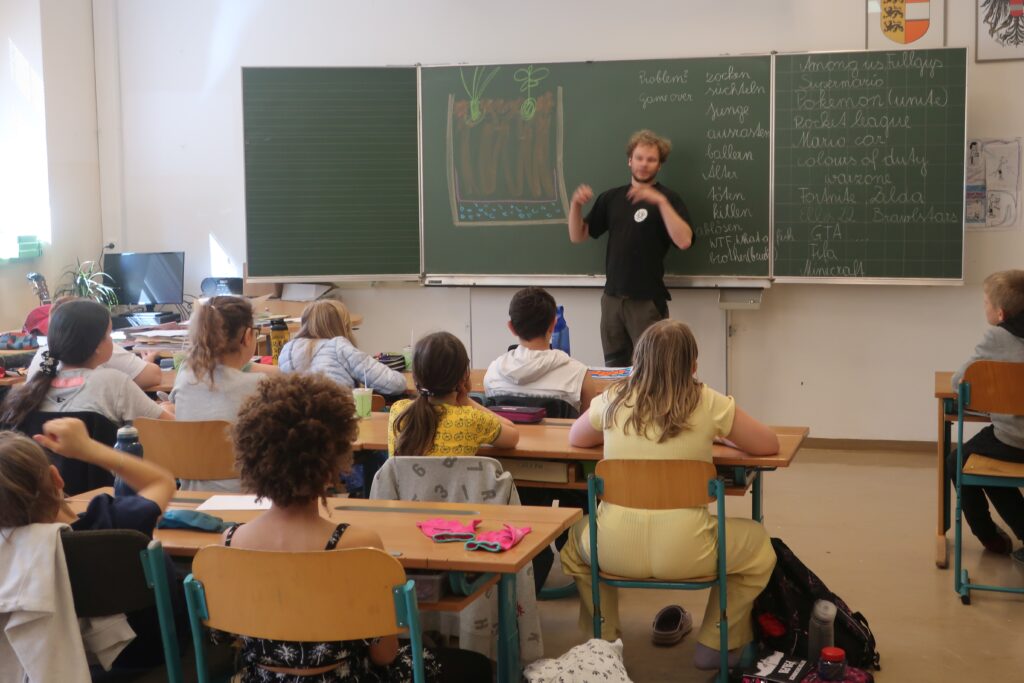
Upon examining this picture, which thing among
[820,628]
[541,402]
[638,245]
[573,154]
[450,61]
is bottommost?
[820,628]

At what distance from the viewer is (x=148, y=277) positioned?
7277 mm

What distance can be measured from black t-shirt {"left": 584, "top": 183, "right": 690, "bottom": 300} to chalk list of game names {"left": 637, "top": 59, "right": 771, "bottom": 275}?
22 centimetres

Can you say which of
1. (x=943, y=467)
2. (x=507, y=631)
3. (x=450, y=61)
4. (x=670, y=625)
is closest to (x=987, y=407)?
(x=943, y=467)

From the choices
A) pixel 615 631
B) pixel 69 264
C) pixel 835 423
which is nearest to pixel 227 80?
pixel 69 264

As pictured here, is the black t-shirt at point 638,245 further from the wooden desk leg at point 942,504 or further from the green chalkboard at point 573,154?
the wooden desk leg at point 942,504

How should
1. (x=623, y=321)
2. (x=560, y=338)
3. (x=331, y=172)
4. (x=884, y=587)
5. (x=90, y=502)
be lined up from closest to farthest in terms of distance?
(x=90, y=502) < (x=884, y=587) < (x=560, y=338) < (x=623, y=321) < (x=331, y=172)

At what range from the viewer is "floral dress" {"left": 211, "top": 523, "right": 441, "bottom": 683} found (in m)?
2.21

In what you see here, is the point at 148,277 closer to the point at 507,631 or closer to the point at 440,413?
the point at 440,413

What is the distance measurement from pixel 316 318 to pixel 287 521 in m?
2.44

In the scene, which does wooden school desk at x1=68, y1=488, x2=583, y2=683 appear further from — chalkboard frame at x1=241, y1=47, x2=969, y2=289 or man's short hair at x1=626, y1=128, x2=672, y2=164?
chalkboard frame at x1=241, y1=47, x2=969, y2=289

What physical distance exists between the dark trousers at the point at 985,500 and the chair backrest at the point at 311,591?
2.96 m

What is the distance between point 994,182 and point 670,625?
3.66 m

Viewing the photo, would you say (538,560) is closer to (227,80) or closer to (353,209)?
(353,209)

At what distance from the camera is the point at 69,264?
7355 millimetres
